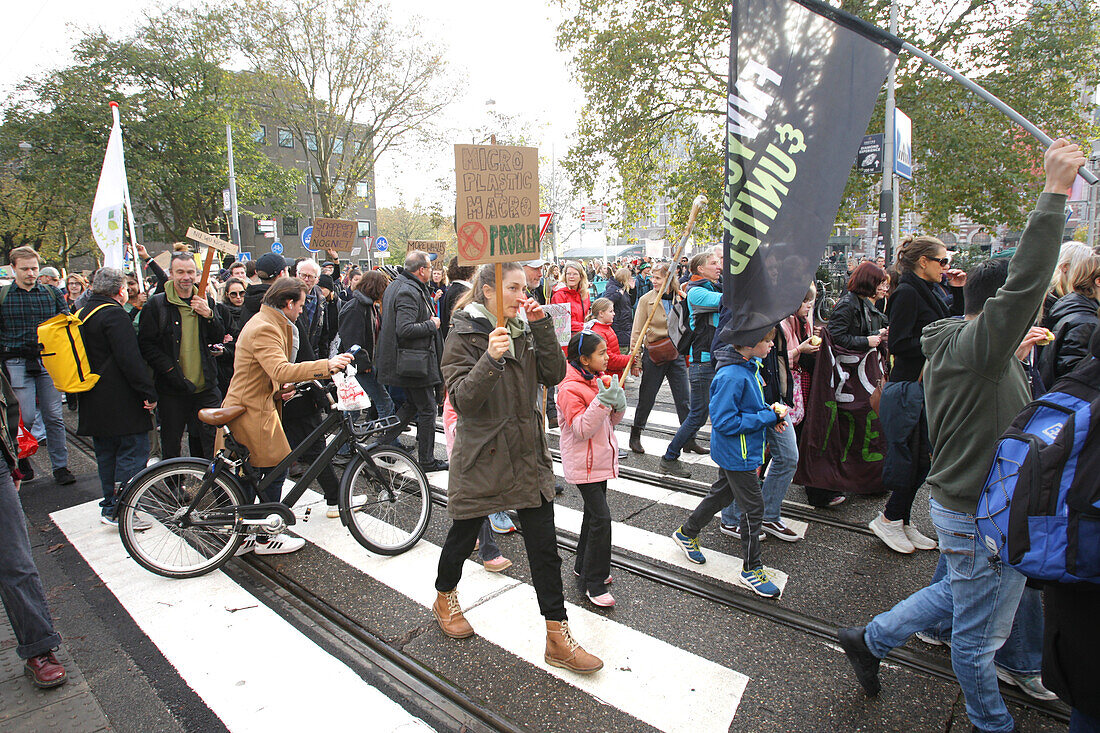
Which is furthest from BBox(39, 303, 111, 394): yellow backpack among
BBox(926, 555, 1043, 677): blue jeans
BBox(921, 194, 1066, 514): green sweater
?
BBox(926, 555, 1043, 677): blue jeans

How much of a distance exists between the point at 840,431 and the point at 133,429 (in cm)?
568

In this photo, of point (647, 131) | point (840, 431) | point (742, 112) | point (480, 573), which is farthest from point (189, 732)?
point (647, 131)

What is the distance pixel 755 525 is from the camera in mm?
3822

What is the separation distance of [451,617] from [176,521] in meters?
2.10

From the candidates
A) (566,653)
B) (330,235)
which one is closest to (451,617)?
(566,653)

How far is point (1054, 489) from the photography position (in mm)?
1869

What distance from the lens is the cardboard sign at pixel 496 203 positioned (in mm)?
3076

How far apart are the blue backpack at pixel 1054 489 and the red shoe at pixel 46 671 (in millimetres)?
4148

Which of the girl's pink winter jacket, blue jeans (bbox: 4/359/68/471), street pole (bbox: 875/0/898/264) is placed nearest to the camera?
the girl's pink winter jacket

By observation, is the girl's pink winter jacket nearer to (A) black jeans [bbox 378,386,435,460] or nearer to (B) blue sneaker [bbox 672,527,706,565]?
(B) blue sneaker [bbox 672,527,706,565]

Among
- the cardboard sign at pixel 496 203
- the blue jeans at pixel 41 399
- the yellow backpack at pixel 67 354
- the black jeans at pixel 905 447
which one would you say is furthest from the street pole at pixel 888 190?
the blue jeans at pixel 41 399

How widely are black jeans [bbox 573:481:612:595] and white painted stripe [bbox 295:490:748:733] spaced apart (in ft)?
0.63

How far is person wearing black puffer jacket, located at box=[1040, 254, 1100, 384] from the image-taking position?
379 cm

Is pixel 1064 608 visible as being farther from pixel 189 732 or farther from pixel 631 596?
pixel 189 732
